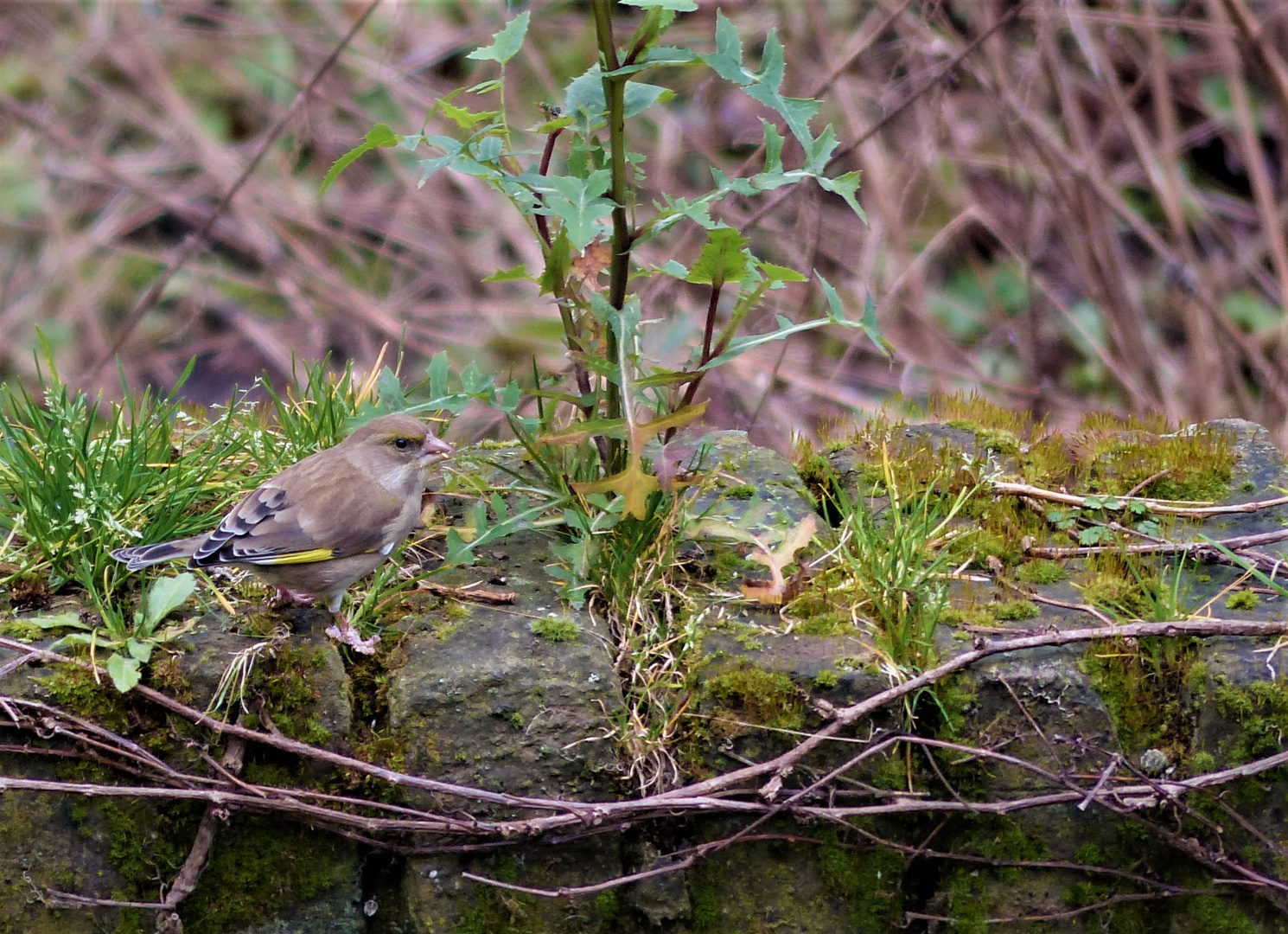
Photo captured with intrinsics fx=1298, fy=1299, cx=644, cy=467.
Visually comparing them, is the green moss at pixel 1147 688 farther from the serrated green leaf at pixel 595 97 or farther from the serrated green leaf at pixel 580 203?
the serrated green leaf at pixel 595 97

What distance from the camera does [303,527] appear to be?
10.7ft

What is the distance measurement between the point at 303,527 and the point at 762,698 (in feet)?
4.03

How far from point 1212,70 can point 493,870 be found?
742 cm

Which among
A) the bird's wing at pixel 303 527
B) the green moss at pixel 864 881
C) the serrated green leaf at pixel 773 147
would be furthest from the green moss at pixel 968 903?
the serrated green leaf at pixel 773 147

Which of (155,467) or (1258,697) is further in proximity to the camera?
(155,467)

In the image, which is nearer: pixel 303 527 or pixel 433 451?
pixel 303 527

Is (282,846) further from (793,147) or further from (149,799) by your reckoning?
(793,147)

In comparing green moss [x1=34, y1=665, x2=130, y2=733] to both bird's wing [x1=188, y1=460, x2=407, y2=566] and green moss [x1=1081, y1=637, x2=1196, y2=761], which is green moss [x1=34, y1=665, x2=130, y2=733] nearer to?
Answer: bird's wing [x1=188, y1=460, x2=407, y2=566]

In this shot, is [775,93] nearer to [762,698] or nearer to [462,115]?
[462,115]

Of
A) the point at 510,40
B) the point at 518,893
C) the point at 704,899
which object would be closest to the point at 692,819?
the point at 704,899

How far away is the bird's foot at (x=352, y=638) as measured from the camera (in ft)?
10.2

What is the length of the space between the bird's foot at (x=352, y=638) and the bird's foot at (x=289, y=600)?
0.82ft

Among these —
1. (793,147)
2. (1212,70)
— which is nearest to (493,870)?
(793,147)

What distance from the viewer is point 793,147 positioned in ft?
24.4
